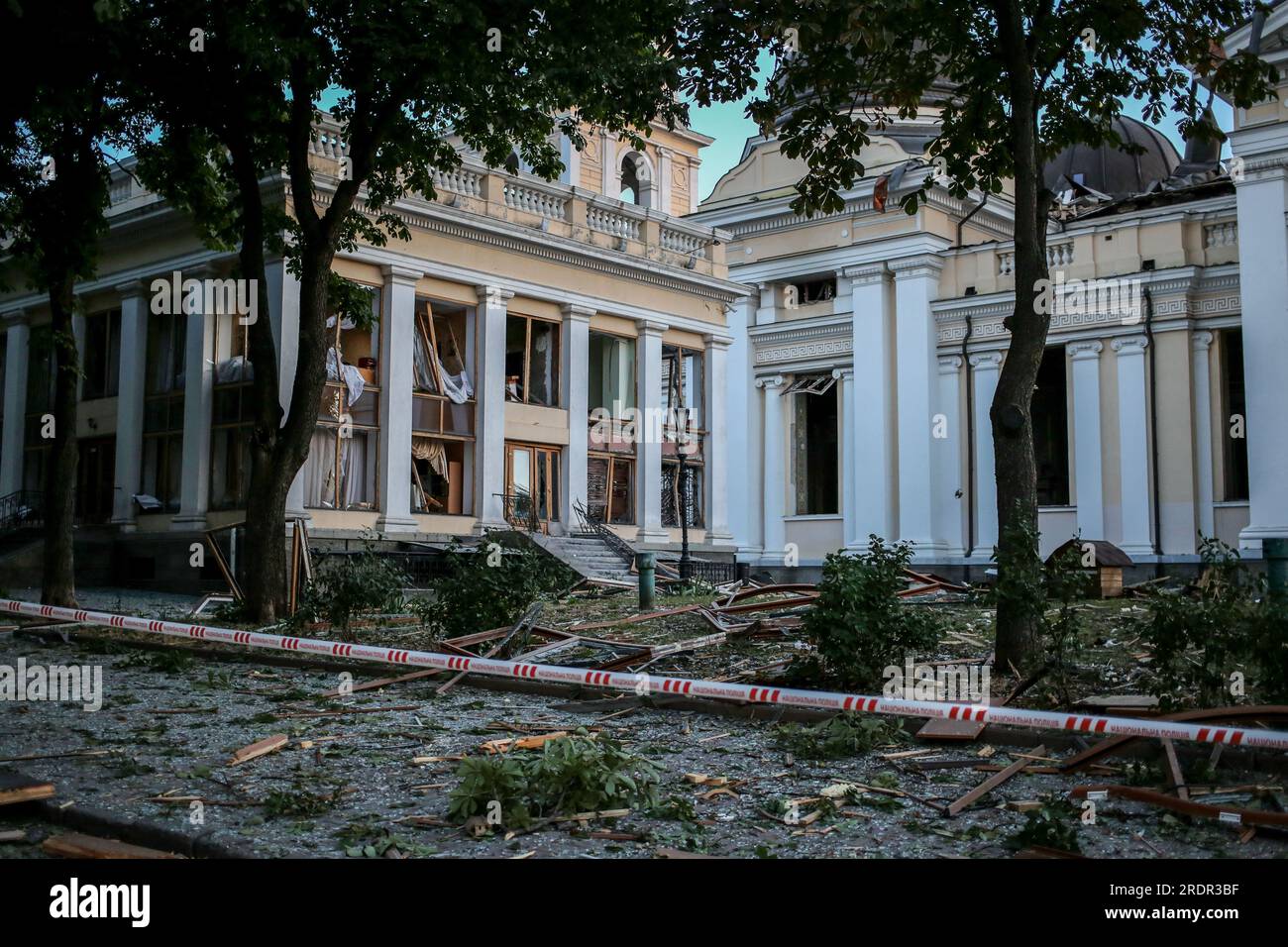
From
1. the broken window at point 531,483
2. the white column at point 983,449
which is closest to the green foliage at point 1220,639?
the broken window at point 531,483

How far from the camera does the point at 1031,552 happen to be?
9.55 meters

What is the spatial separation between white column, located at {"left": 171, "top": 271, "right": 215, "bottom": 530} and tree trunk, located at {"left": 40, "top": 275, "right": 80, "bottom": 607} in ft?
26.1

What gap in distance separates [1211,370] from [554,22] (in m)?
21.5

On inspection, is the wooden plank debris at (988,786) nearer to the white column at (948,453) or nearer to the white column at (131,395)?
the white column at (131,395)

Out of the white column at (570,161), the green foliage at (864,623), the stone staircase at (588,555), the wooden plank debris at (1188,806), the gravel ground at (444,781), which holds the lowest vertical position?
the gravel ground at (444,781)

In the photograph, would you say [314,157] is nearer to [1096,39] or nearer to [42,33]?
[42,33]

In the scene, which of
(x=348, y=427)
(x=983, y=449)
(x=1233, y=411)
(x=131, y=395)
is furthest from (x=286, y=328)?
(x=1233, y=411)

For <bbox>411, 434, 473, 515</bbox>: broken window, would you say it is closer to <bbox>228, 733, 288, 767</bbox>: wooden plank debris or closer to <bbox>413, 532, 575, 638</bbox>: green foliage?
<bbox>413, 532, 575, 638</bbox>: green foliage

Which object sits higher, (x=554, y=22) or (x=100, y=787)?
(x=554, y=22)

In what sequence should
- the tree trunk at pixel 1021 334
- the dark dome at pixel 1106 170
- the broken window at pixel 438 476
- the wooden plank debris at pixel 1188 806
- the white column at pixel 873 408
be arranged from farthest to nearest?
the dark dome at pixel 1106 170, the white column at pixel 873 408, the broken window at pixel 438 476, the tree trunk at pixel 1021 334, the wooden plank debris at pixel 1188 806

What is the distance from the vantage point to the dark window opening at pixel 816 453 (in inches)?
1571

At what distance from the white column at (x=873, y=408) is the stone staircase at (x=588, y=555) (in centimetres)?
1047

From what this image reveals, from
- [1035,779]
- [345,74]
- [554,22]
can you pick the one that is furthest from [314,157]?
[1035,779]

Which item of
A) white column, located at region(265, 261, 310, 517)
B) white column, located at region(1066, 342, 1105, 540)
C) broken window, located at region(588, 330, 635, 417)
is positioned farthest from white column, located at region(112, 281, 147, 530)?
white column, located at region(1066, 342, 1105, 540)
